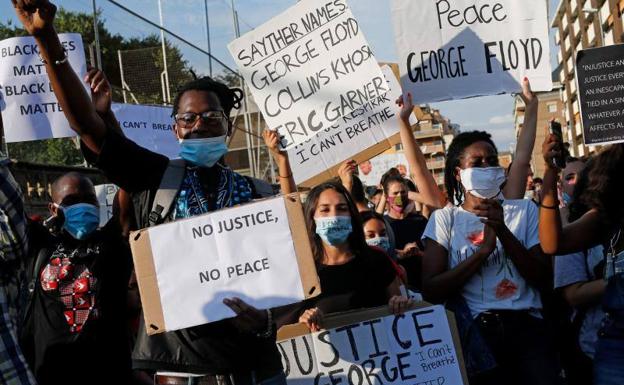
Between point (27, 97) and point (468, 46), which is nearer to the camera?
point (468, 46)

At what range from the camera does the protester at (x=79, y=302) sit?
4086 millimetres

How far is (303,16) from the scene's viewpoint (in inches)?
236

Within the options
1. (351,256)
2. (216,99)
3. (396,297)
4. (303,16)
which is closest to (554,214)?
(396,297)

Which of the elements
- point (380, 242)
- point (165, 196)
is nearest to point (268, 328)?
point (165, 196)

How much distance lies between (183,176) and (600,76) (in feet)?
11.4

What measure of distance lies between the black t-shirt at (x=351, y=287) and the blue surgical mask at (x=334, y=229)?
0.13 m

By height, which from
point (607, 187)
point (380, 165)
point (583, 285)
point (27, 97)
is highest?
point (380, 165)

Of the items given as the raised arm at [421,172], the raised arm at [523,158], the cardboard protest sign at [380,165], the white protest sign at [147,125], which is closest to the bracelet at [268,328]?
the raised arm at [523,158]

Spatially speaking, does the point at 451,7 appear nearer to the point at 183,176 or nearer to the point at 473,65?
the point at 473,65

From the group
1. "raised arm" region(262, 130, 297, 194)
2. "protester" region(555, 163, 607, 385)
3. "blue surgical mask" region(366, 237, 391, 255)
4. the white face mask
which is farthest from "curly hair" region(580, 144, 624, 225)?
"blue surgical mask" region(366, 237, 391, 255)

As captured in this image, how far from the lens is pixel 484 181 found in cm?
438

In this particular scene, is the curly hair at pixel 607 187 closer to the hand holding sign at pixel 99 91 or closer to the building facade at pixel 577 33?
the hand holding sign at pixel 99 91

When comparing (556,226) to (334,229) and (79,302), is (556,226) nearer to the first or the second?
(334,229)

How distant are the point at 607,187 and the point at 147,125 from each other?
5563mm
